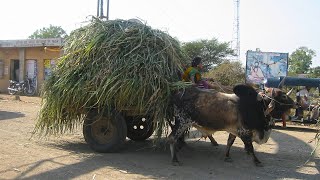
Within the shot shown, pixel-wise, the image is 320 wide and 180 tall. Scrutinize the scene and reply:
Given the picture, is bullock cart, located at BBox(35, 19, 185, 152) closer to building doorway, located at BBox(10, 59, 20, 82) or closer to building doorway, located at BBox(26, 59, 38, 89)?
building doorway, located at BBox(26, 59, 38, 89)

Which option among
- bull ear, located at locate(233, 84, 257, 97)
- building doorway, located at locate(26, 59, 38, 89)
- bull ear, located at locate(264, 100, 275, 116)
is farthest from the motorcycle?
bull ear, located at locate(264, 100, 275, 116)

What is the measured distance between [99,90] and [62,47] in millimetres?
1999

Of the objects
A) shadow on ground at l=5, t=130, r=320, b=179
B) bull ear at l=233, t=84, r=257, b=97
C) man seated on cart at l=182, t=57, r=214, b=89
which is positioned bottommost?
shadow on ground at l=5, t=130, r=320, b=179

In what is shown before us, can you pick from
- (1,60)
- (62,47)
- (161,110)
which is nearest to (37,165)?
(161,110)

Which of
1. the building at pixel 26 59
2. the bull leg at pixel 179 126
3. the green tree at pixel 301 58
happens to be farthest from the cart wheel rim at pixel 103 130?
the green tree at pixel 301 58

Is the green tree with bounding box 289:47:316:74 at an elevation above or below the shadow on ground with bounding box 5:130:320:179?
above

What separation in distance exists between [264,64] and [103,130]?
15373mm

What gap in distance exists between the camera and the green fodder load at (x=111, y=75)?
7535 millimetres

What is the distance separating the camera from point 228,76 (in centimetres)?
2172

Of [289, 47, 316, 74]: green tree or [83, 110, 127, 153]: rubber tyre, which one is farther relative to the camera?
[289, 47, 316, 74]: green tree

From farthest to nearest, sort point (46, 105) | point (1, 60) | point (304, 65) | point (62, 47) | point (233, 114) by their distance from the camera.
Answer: point (304, 65) → point (1, 60) → point (62, 47) → point (46, 105) → point (233, 114)

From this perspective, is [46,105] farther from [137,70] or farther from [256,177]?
[256,177]

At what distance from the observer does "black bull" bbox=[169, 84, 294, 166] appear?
23.8 feet

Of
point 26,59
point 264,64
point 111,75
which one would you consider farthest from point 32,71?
point 111,75
